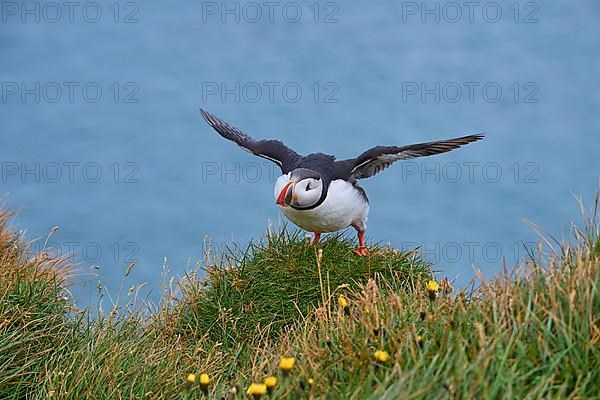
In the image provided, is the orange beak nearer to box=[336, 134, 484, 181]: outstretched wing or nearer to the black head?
the black head

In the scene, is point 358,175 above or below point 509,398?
above

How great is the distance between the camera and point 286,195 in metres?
8.02

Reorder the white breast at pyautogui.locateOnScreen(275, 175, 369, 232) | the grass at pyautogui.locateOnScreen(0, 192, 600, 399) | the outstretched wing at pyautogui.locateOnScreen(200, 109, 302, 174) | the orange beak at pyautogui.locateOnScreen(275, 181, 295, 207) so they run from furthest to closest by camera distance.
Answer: the outstretched wing at pyautogui.locateOnScreen(200, 109, 302, 174)
the white breast at pyautogui.locateOnScreen(275, 175, 369, 232)
the orange beak at pyautogui.locateOnScreen(275, 181, 295, 207)
the grass at pyautogui.locateOnScreen(0, 192, 600, 399)

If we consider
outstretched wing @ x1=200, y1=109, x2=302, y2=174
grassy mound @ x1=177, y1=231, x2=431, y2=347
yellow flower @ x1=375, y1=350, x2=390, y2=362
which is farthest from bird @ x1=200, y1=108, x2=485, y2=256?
yellow flower @ x1=375, y1=350, x2=390, y2=362

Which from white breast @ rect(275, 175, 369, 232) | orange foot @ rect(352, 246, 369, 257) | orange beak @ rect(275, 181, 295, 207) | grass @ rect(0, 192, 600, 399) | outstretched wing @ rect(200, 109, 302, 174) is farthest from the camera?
outstretched wing @ rect(200, 109, 302, 174)

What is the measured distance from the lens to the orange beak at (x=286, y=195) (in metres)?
8.02

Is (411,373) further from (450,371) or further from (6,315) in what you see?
(6,315)

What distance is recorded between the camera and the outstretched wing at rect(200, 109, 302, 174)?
9031mm

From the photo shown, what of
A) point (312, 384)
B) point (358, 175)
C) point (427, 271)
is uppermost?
point (358, 175)

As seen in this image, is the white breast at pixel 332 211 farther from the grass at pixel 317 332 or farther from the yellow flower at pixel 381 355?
the yellow flower at pixel 381 355

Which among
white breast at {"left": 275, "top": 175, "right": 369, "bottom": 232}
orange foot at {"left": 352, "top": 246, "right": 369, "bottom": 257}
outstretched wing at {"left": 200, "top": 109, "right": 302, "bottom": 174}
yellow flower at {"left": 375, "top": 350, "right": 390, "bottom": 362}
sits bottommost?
yellow flower at {"left": 375, "top": 350, "right": 390, "bottom": 362}

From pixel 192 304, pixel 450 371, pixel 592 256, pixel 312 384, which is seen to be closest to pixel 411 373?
pixel 450 371

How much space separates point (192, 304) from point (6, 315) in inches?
80.1

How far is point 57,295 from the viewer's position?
7.69m
